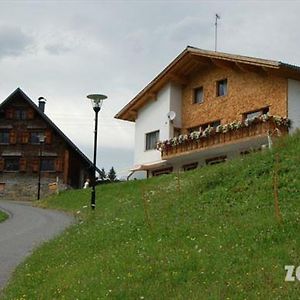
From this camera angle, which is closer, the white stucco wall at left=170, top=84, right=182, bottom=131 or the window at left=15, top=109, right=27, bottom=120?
the white stucco wall at left=170, top=84, right=182, bottom=131

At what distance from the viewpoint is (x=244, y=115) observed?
34344mm

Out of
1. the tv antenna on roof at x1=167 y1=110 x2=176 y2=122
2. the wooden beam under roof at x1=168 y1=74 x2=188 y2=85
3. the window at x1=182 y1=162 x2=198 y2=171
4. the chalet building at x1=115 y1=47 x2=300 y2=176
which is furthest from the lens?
the wooden beam under roof at x1=168 y1=74 x2=188 y2=85

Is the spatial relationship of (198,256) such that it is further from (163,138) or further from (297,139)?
(163,138)

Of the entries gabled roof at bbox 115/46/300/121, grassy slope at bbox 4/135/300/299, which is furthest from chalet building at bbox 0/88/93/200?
grassy slope at bbox 4/135/300/299

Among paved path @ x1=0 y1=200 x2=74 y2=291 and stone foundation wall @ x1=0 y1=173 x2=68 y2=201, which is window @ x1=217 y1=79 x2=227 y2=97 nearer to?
paved path @ x1=0 y1=200 x2=74 y2=291

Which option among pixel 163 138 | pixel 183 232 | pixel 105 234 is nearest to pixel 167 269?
pixel 183 232

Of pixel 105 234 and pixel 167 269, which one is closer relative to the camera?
pixel 167 269

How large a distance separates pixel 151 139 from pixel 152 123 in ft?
3.71

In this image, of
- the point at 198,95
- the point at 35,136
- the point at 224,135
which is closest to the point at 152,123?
the point at 198,95

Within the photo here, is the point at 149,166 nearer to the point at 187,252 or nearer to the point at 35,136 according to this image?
the point at 35,136

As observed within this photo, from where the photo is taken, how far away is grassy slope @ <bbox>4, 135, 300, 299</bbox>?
28.9ft

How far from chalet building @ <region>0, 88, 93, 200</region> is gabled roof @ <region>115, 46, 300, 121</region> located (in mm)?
12057

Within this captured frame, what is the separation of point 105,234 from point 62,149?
40732mm

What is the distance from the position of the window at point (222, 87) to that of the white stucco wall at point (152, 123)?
373 cm
